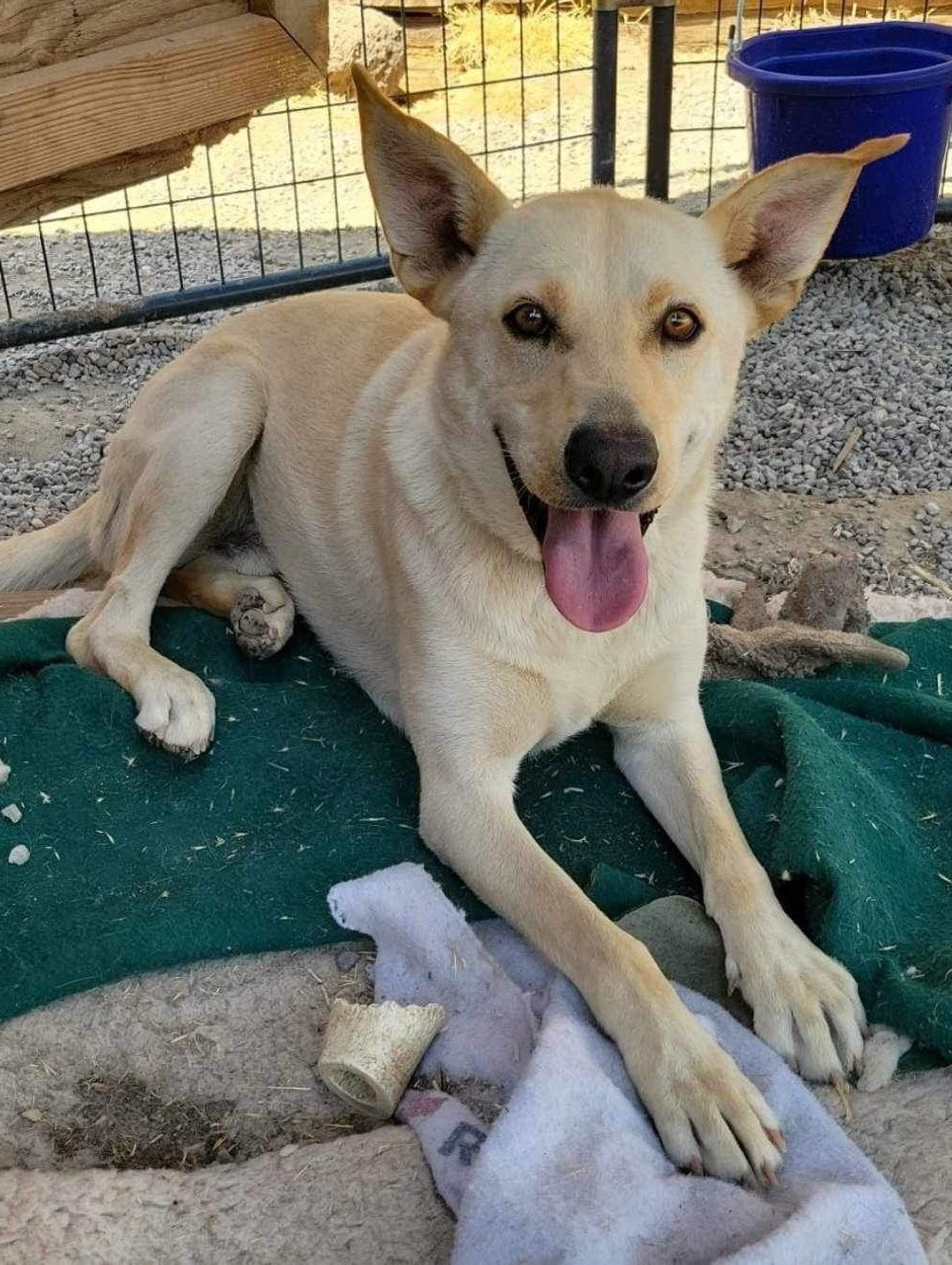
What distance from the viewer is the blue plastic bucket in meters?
5.54

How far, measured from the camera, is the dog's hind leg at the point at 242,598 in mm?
3479

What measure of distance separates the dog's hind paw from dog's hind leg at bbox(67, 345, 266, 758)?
235 millimetres

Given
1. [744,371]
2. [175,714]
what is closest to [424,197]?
[175,714]

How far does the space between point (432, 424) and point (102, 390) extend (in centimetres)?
335

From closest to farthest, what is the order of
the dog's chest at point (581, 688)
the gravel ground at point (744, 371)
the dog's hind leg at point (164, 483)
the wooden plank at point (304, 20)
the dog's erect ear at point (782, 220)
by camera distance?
the dog's erect ear at point (782, 220)
the dog's chest at point (581, 688)
the wooden plank at point (304, 20)
the dog's hind leg at point (164, 483)
the gravel ground at point (744, 371)

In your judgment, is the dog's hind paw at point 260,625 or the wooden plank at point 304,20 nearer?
the wooden plank at point 304,20

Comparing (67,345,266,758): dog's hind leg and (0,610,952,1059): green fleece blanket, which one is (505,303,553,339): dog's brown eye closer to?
(0,610,952,1059): green fleece blanket

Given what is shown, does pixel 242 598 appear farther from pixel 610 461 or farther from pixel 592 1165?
pixel 592 1165

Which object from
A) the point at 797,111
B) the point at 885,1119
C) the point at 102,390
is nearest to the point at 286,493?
the point at 885,1119

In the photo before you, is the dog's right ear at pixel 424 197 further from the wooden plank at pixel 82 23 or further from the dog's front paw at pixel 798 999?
the dog's front paw at pixel 798 999

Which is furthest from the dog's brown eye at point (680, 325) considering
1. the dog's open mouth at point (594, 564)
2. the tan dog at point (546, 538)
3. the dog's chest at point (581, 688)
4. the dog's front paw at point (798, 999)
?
the dog's front paw at point (798, 999)

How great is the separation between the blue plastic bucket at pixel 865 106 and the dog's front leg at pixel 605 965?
3945 mm

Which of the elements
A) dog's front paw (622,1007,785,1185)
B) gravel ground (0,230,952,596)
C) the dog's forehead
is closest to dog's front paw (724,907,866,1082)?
dog's front paw (622,1007,785,1185)

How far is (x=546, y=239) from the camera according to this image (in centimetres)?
259
